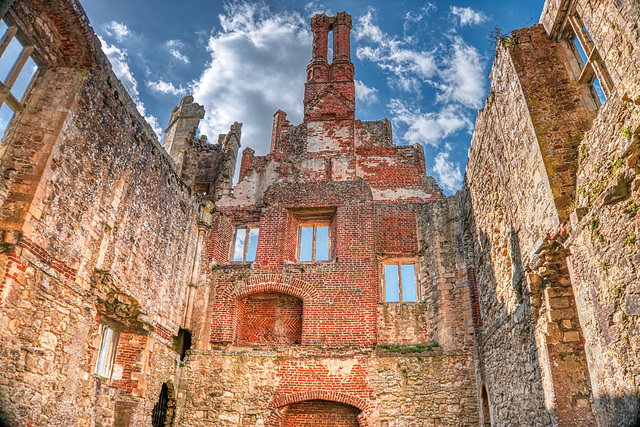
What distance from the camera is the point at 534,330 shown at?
6.58 metres

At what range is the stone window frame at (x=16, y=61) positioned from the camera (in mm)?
6973

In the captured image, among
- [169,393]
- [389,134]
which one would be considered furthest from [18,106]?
[389,134]

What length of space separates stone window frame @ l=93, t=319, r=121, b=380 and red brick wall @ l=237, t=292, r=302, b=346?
305 centimetres

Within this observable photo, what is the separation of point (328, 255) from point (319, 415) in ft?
13.6

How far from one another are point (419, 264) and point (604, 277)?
7.48 metres

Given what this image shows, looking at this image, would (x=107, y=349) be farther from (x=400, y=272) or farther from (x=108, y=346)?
(x=400, y=272)

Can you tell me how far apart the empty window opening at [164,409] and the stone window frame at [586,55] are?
34.1ft

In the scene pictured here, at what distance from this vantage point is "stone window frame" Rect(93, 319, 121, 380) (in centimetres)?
941

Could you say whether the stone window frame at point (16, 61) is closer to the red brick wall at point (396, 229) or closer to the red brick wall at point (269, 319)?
the red brick wall at point (269, 319)

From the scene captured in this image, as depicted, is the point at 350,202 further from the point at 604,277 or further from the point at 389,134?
the point at 604,277

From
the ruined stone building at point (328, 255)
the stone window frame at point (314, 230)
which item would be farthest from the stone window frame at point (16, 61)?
the stone window frame at point (314, 230)

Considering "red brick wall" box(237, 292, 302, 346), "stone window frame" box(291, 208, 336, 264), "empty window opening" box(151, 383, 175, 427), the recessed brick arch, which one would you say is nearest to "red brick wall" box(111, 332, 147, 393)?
"empty window opening" box(151, 383, 175, 427)

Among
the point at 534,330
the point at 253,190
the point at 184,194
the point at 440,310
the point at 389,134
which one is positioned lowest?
the point at 534,330

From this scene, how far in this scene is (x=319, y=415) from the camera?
10.8 metres
